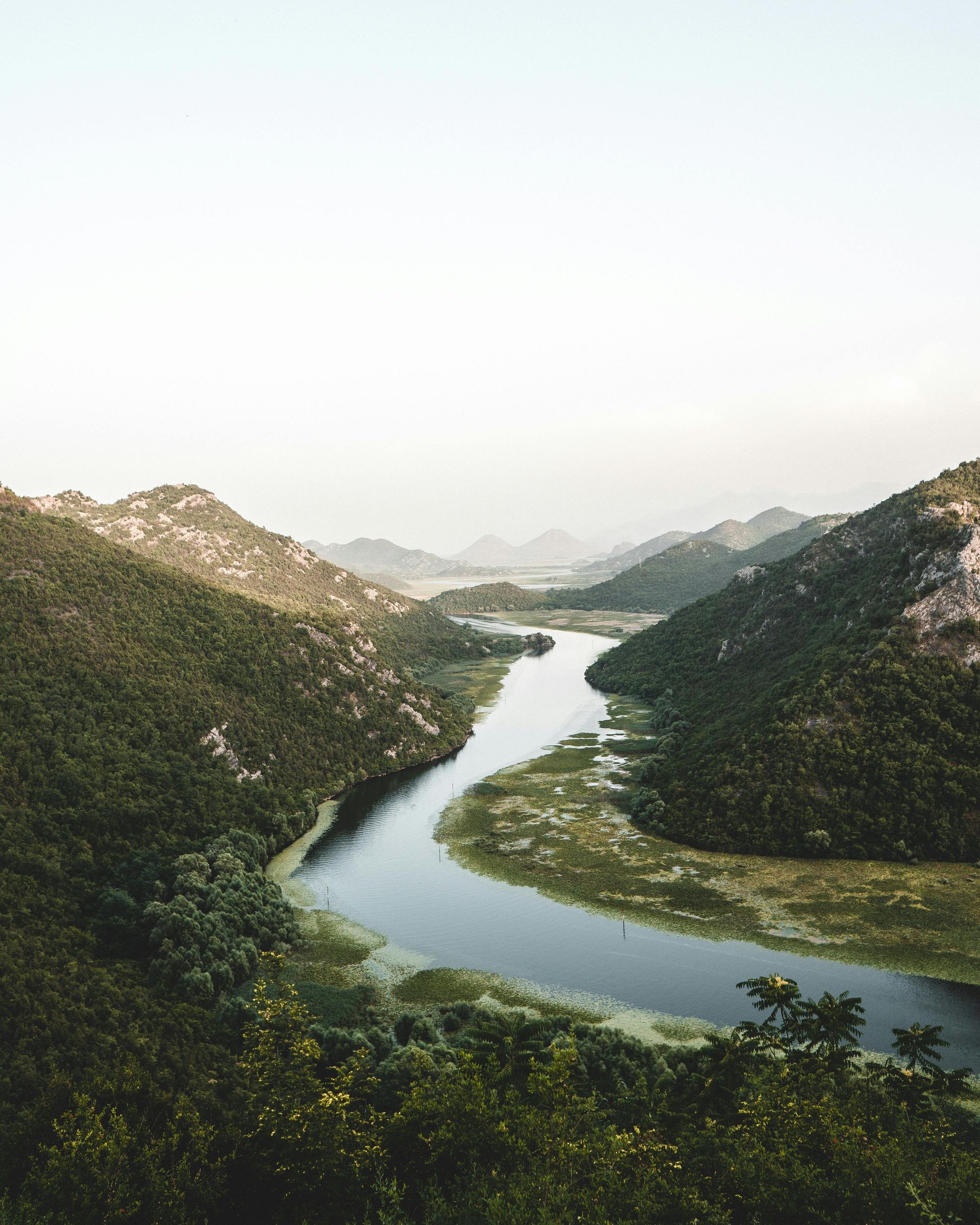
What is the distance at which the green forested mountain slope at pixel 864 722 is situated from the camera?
3369 inches

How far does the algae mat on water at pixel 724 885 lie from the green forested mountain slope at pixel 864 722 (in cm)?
443

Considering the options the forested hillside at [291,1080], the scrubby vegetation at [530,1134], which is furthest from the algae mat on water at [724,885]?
the scrubby vegetation at [530,1134]

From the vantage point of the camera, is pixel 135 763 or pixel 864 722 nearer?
pixel 135 763

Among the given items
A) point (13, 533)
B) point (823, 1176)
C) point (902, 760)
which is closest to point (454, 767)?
point (902, 760)

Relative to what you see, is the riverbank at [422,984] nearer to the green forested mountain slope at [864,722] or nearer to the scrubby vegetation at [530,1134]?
the scrubby vegetation at [530,1134]

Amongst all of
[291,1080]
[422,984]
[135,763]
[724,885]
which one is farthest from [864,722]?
[135,763]

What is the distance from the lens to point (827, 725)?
313ft

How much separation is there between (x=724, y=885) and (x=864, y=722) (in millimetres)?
30273

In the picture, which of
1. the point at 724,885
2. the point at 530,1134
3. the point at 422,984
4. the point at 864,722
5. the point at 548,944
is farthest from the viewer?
the point at 864,722

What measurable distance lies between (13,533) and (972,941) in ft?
440

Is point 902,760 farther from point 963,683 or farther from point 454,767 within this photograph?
point 454,767

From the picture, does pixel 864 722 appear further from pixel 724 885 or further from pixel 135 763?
pixel 135 763

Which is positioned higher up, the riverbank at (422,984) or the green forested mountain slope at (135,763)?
the green forested mountain slope at (135,763)

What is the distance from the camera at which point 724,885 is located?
80125 millimetres
